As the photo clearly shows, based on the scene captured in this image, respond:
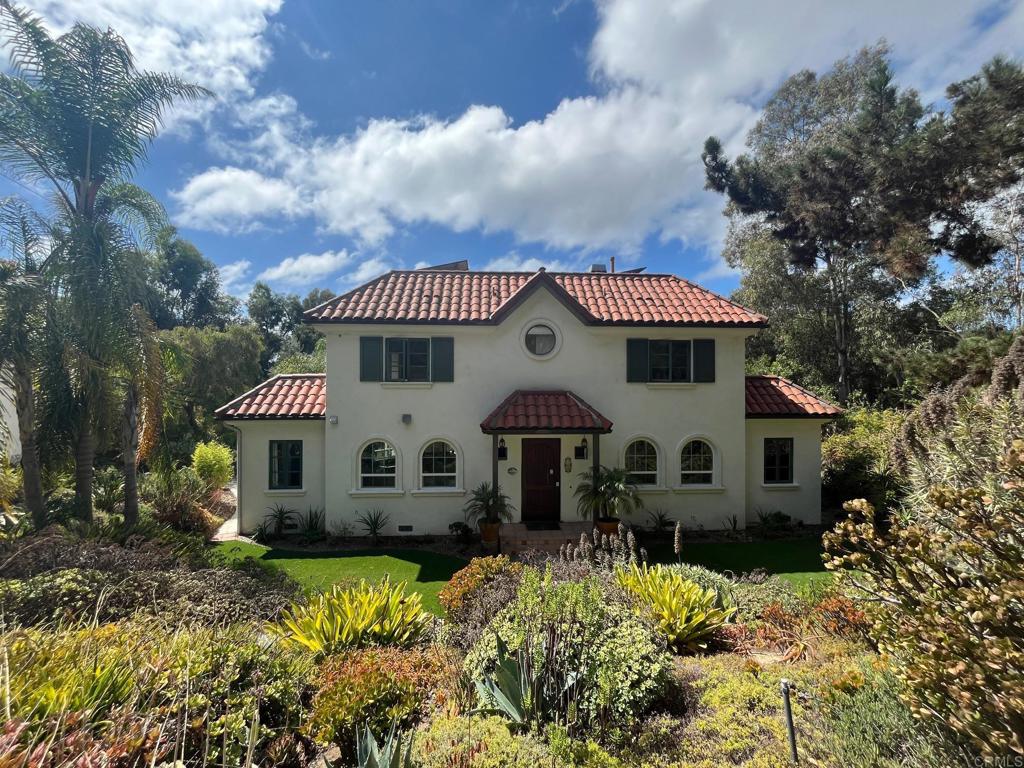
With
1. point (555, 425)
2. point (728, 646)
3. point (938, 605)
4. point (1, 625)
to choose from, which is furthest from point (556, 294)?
point (1, 625)

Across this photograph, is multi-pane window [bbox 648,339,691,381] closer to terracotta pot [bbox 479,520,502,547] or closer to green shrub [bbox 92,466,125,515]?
terracotta pot [bbox 479,520,502,547]

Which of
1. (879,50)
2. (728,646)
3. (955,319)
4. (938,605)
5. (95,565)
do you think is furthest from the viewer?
(879,50)

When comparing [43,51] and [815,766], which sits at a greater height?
[43,51]

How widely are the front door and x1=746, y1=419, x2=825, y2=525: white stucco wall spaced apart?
21.5ft

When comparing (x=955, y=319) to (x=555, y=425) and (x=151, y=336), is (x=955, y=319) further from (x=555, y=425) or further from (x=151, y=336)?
(x=151, y=336)

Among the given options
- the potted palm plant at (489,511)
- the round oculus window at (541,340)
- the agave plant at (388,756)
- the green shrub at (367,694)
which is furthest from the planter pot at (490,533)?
the agave plant at (388,756)

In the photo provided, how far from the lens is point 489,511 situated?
1205 centimetres

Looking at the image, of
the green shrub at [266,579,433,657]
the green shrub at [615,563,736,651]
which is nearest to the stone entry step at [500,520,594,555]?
the green shrub at [615,563,736,651]

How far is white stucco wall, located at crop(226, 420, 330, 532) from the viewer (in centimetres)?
1341

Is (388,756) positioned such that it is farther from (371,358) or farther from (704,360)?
(704,360)

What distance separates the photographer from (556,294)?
44.6 feet

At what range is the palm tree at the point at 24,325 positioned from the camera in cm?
878

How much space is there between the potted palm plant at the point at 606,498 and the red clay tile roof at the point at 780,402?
5330 mm

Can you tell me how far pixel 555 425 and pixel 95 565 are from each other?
9.59 meters
